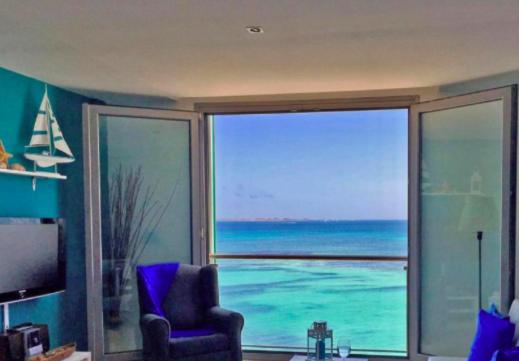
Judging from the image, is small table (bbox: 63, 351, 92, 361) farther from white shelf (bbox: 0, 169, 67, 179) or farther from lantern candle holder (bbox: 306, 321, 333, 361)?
lantern candle holder (bbox: 306, 321, 333, 361)

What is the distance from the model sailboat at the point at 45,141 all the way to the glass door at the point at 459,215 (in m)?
2.89

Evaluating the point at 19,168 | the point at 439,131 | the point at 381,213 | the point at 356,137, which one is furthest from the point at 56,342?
the point at 356,137

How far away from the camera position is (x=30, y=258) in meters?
3.72

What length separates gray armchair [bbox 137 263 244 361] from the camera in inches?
151

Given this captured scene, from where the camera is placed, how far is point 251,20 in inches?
107

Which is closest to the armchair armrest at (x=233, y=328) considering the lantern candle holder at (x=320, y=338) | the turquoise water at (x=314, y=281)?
the lantern candle holder at (x=320, y=338)

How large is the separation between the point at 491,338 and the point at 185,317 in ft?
7.88

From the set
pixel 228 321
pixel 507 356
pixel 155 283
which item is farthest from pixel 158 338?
pixel 507 356

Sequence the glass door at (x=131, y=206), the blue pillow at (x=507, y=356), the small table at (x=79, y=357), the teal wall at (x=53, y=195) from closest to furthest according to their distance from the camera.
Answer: the blue pillow at (x=507, y=356), the small table at (x=79, y=357), the teal wall at (x=53, y=195), the glass door at (x=131, y=206)

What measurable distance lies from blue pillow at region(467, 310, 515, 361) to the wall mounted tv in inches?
114

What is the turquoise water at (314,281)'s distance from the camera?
24.8ft

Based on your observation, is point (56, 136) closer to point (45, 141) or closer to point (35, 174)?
point (45, 141)

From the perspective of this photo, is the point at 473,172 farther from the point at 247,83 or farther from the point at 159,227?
the point at 159,227

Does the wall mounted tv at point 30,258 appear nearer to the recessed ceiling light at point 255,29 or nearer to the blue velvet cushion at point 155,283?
the blue velvet cushion at point 155,283
